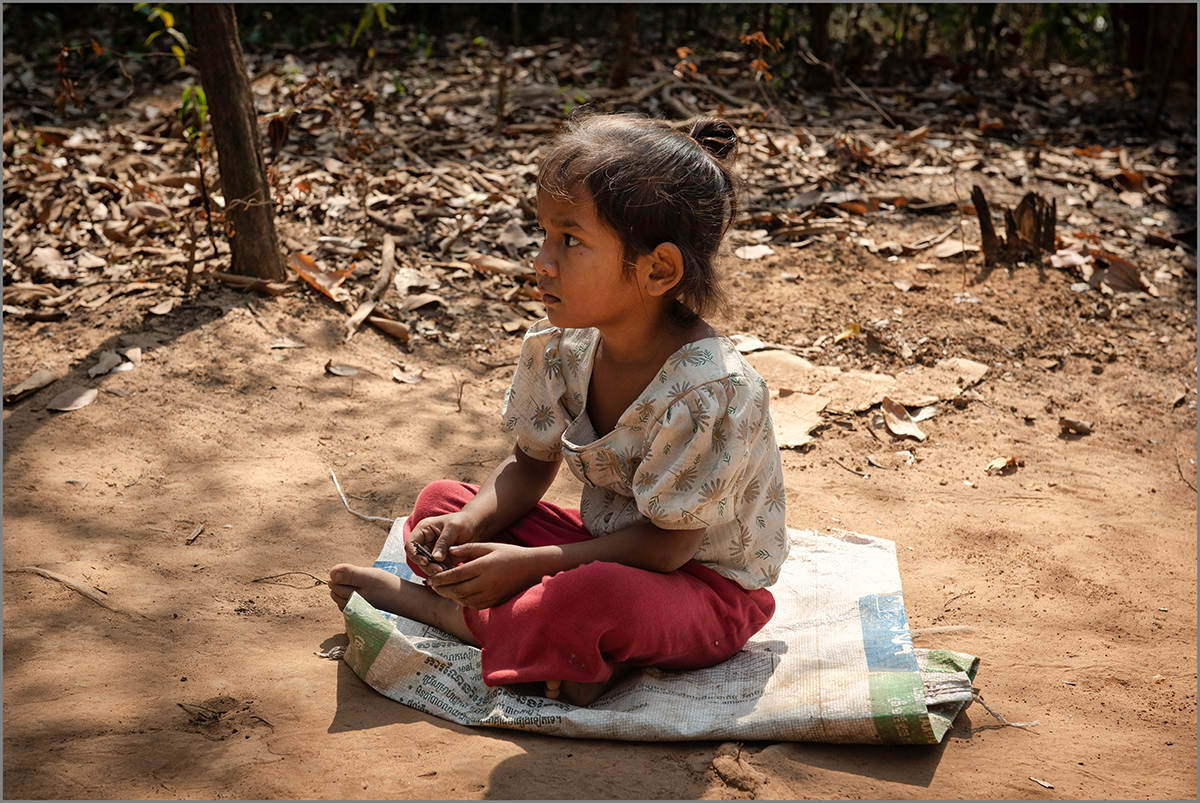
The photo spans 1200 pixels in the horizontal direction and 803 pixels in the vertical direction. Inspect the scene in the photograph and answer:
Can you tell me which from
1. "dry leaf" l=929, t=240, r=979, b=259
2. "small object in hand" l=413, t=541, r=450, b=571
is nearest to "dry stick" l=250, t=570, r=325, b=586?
"small object in hand" l=413, t=541, r=450, b=571

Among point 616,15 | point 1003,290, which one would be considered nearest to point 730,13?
point 616,15

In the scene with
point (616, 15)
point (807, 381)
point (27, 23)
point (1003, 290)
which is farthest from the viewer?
point (616, 15)

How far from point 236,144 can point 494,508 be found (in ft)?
7.77

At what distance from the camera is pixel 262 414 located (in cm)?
331

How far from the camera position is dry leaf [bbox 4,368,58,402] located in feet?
10.6

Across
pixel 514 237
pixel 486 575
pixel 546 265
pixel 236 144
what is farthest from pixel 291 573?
pixel 514 237

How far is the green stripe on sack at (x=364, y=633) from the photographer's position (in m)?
2.04

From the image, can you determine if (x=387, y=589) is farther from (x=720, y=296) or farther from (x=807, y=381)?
(x=807, y=381)

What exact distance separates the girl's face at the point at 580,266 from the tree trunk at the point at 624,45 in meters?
4.90

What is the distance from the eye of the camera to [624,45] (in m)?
6.50

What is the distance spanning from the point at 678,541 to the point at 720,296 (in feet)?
1.88

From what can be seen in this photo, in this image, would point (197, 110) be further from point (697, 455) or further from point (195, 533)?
point (697, 455)

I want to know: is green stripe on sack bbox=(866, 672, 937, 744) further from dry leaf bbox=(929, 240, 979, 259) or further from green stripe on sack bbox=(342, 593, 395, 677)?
dry leaf bbox=(929, 240, 979, 259)

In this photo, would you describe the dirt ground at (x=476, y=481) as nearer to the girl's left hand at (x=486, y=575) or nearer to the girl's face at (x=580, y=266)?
the girl's left hand at (x=486, y=575)
